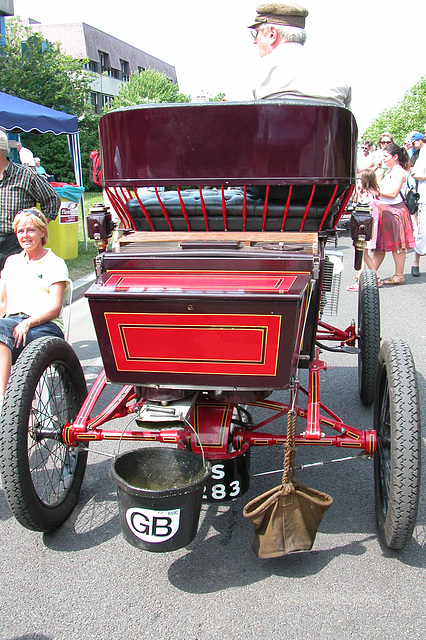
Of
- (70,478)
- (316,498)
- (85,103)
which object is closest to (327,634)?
(316,498)

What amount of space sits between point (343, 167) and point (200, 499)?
1.54 m

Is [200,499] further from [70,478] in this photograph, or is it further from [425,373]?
[425,373]

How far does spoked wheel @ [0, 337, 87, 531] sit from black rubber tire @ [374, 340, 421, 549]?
4.86ft

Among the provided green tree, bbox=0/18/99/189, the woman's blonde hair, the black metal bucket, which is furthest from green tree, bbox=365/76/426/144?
the black metal bucket

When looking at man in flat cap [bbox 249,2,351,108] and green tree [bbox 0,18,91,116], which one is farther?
green tree [bbox 0,18,91,116]

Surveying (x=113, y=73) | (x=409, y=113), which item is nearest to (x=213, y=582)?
(x=409, y=113)

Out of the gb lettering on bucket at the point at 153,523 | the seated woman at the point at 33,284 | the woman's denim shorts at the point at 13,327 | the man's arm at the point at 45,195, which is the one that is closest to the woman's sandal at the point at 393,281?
the man's arm at the point at 45,195

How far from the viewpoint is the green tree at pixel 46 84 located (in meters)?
25.8

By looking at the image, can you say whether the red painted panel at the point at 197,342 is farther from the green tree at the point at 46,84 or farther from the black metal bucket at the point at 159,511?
the green tree at the point at 46,84

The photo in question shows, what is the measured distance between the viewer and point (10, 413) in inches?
95.0

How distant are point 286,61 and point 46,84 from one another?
87.8 ft

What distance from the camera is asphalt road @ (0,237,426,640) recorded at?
6.91 ft

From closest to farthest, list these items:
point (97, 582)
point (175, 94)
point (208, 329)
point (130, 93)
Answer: point (208, 329) → point (97, 582) → point (130, 93) → point (175, 94)

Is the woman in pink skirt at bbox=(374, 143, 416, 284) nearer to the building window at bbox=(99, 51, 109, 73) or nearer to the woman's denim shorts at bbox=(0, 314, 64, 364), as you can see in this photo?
the woman's denim shorts at bbox=(0, 314, 64, 364)
